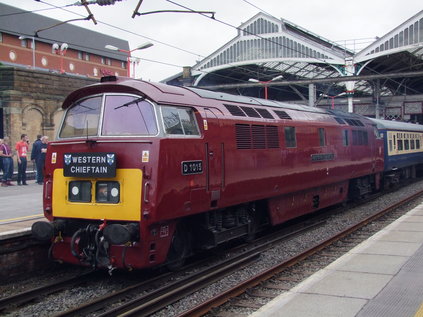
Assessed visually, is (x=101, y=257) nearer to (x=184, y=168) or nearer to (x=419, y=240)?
(x=184, y=168)

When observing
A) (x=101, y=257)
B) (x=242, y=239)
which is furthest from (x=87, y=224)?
(x=242, y=239)

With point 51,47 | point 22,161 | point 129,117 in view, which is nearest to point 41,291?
point 129,117

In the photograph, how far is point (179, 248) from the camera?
26.7 ft

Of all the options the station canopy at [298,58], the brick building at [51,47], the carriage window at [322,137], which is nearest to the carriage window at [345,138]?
the carriage window at [322,137]

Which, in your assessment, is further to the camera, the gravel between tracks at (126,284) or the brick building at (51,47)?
the brick building at (51,47)

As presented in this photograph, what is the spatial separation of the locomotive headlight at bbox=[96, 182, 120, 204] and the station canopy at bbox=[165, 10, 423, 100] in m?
24.5

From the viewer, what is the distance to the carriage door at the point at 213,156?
26.9 feet

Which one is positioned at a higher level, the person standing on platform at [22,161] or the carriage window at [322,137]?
the carriage window at [322,137]

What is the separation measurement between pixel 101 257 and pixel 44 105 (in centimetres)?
2441

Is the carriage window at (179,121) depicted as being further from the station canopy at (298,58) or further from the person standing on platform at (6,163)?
the station canopy at (298,58)

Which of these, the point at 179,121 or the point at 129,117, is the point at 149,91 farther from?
the point at 179,121

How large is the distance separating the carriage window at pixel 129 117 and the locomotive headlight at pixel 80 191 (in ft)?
2.80

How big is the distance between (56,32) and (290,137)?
65085 mm

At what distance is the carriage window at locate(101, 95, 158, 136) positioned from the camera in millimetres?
7348
